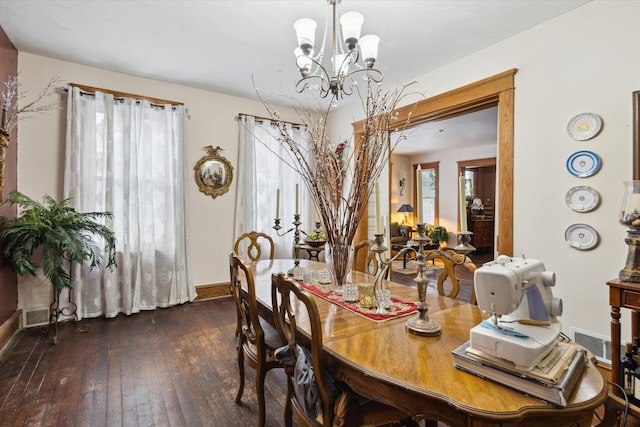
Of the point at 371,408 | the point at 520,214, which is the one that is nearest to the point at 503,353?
the point at 371,408

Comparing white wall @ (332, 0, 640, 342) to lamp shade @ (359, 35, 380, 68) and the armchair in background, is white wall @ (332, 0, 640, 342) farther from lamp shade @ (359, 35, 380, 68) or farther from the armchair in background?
the armchair in background

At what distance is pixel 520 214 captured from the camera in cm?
252

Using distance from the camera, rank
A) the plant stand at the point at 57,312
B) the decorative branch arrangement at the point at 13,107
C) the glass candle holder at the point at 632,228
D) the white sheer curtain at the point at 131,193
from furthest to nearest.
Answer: the white sheer curtain at the point at 131,193 < the plant stand at the point at 57,312 < the decorative branch arrangement at the point at 13,107 < the glass candle holder at the point at 632,228

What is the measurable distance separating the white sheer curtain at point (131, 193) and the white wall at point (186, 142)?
0.56 feet

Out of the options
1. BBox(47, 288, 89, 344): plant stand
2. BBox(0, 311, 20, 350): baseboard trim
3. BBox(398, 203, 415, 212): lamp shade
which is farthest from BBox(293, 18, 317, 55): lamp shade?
BBox(398, 203, 415, 212): lamp shade

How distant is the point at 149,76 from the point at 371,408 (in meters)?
3.90

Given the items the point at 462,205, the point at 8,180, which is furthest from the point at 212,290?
the point at 462,205

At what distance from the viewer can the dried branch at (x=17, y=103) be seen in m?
2.55

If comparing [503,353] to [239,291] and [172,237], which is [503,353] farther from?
[172,237]

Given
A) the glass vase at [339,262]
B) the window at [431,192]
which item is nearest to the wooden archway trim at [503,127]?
the glass vase at [339,262]

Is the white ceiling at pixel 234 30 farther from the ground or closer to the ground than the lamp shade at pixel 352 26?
farther from the ground

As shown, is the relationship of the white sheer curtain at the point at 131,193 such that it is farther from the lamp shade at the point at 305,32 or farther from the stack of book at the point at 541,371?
the stack of book at the point at 541,371

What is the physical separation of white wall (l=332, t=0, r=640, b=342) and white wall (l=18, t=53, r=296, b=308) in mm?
3080

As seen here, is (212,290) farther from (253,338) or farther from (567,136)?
(567,136)
